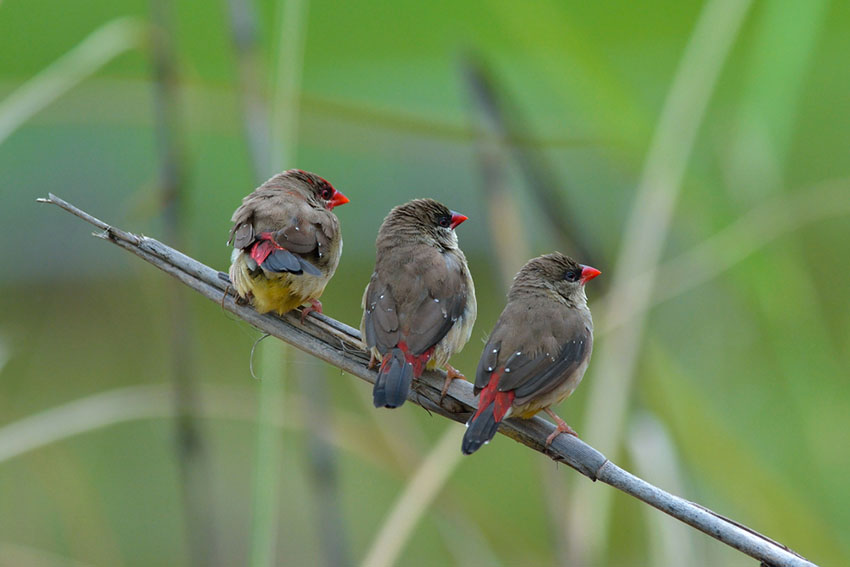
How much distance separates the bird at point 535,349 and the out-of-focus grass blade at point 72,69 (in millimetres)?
1096

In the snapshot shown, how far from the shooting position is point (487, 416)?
5.40 feet

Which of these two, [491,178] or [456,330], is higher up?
[491,178]

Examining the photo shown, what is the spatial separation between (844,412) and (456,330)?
207 cm

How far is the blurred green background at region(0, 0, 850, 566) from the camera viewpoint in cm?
238

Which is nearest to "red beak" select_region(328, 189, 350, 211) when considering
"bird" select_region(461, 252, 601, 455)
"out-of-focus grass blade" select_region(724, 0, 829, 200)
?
"bird" select_region(461, 252, 601, 455)

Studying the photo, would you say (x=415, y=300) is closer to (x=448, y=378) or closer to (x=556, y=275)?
(x=448, y=378)

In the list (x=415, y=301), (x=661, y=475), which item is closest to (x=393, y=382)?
(x=415, y=301)

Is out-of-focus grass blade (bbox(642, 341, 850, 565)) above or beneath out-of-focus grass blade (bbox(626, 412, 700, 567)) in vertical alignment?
above

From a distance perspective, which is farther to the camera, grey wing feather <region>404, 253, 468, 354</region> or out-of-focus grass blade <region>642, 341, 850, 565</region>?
out-of-focus grass blade <region>642, 341, 850, 565</region>

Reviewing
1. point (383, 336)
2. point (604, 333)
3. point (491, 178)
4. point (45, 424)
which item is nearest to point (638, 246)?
point (604, 333)

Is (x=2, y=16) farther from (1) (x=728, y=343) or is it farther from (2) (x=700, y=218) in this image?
(1) (x=728, y=343)

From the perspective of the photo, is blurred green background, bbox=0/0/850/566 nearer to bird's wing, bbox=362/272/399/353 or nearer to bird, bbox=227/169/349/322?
bird, bbox=227/169/349/322

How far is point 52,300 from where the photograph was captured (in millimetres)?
6746

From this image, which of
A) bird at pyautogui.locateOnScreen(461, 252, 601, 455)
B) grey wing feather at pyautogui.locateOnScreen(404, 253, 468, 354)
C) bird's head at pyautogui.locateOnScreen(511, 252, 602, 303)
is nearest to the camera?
bird at pyautogui.locateOnScreen(461, 252, 601, 455)
